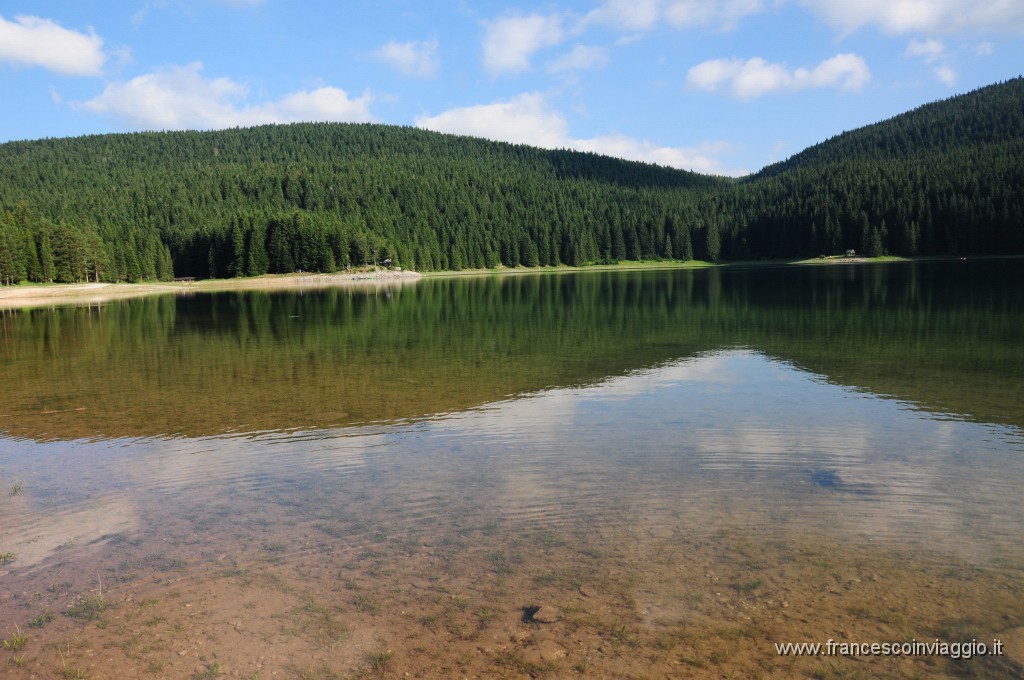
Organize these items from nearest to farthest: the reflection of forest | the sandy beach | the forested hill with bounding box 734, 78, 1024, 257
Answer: the reflection of forest
the sandy beach
the forested hill with bounding box 734, 78, 1024, 257

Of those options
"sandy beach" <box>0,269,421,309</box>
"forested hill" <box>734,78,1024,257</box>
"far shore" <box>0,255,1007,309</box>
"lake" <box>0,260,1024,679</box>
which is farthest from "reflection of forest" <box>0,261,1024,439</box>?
"forested hill" <box>734,78,1024,257</box>

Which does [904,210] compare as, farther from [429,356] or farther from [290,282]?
[429,356]

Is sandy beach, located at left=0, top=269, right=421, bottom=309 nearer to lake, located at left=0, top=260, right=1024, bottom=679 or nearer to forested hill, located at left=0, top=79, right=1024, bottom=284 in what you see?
forested hill, located at left=0, top=79, right=1024, bottom=284

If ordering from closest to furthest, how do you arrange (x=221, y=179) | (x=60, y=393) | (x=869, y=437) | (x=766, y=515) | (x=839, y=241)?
(x=766, y=515) → (x=869, y=437) → (x=60, y=393) → (x=839, y=241) → (x=221, y=179)

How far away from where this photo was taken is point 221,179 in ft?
642

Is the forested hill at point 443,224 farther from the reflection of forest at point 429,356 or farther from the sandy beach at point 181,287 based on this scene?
the reflection of forest at point 429,356

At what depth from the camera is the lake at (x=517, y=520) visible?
646 cm

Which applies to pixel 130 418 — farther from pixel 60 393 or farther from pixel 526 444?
pixel 526 444

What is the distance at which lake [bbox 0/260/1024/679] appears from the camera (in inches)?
255

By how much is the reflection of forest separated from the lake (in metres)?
0.23

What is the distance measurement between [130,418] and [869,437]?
16.9 meters

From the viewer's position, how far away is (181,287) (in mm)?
113125

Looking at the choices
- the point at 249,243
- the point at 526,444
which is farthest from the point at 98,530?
the point at 249,243

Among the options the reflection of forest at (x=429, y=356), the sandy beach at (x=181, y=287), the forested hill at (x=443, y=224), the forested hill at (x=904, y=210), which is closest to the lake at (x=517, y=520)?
the reflection of forest at (x=429, y=356)
